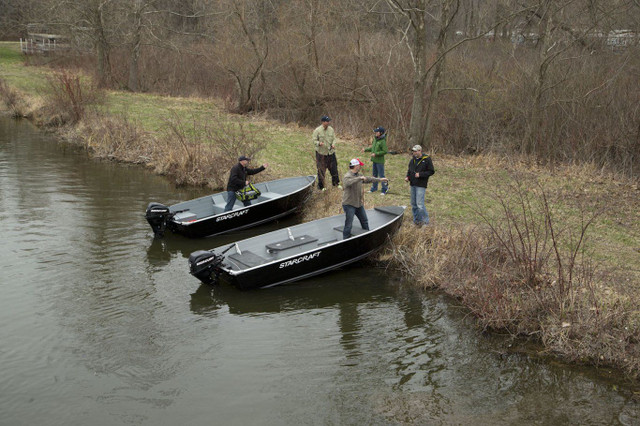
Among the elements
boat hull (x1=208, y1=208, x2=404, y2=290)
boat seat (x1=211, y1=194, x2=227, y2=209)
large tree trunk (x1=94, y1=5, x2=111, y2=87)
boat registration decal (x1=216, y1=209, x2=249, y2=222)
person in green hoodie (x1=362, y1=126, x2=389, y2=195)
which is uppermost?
large tree trunk (x1=94, y1=5, x2=111, y2=87)

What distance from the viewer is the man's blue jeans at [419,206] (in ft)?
38.1

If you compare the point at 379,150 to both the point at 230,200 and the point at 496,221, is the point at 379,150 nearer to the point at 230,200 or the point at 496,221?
the point at 496,221

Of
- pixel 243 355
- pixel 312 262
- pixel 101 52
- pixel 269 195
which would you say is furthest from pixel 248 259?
pixel 101 52

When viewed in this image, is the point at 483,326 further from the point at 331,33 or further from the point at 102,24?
the point at 102,24

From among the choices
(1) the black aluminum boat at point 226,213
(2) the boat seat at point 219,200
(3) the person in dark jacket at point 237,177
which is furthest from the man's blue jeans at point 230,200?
(2) the boat seat at point 219,200

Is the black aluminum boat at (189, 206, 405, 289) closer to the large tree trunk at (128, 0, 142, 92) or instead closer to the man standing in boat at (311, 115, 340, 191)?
the man standing in boat at (311, 115, 340, 191)

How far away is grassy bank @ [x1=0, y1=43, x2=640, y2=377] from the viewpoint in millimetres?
8297

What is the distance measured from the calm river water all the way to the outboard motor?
1.44ft

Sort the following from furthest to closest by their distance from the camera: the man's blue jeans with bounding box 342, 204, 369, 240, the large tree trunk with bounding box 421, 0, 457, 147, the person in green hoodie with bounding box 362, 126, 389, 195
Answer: the large tree trunk with bounding box 421, 0, 457, 147 < the person in green hoodie with bounding box 362, 126, 389, 195 < the man's blue jeans with bounding box 342, 204, 369, 240

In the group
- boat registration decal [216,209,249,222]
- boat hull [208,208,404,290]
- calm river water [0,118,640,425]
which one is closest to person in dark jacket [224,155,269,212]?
boat registration decal [216,209,249,222]

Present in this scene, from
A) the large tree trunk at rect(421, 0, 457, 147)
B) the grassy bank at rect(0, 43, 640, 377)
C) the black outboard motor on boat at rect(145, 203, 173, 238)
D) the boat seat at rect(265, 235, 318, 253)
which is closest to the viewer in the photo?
the grassy bank at rect(0, 43, 640, 377)

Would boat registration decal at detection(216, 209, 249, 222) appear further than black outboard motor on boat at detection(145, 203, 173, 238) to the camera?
Yes

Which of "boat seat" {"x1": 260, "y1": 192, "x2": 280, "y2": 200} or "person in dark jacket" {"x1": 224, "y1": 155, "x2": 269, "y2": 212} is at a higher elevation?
"person in dark jacket" {"x1": 224, "y1": 155, "x2": 269, "y2": 212}

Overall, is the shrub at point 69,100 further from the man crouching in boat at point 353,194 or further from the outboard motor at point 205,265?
the man crouching in boat at point 353,194
